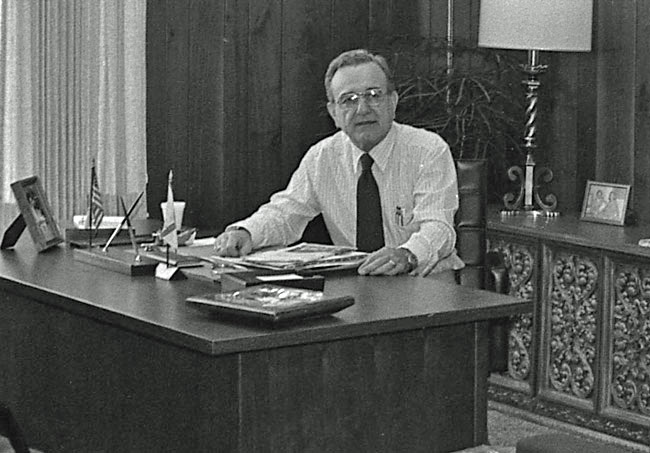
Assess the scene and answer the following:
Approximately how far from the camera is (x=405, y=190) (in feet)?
12.6

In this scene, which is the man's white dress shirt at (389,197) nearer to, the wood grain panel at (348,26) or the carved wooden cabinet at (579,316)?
the carved wooden cabinet at (579,316)

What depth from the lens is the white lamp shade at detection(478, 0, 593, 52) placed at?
14.9 feet

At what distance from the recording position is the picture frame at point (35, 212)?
3.42 meters

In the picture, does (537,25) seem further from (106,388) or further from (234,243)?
(106,388)

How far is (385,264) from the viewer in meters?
3.19

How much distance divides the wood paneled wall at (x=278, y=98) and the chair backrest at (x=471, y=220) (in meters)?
1.15

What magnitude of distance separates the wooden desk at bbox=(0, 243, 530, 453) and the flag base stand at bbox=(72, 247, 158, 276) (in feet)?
0.12

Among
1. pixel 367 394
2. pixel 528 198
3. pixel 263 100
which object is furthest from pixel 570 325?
pixel 367 394

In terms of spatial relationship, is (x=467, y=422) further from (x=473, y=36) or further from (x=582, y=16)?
(x=473, y=36)

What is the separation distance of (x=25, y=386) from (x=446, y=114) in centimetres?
212

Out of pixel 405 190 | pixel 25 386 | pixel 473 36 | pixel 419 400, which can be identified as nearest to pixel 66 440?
pixel 25 386

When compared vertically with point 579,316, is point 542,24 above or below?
above

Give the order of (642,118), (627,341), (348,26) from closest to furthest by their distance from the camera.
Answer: (627,341) < (642,118) < (348,26)

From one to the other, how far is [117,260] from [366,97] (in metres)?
1.02
